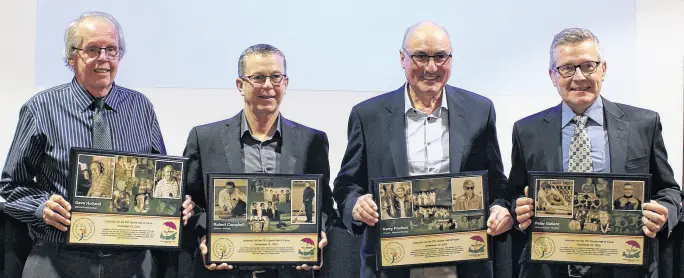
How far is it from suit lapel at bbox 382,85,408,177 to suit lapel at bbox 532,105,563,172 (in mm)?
605

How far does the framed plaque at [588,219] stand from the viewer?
3.22m

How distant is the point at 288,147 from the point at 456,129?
0.76 meters

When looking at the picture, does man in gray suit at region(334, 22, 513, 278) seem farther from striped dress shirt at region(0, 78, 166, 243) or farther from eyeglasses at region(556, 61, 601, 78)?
striped dress shirt at region(0, 78, 166, 243)

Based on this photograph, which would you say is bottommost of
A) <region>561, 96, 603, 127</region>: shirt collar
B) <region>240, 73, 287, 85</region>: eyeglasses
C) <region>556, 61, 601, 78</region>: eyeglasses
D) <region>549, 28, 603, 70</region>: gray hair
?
<region>561, 96, 603, 127</region>: shirt collar

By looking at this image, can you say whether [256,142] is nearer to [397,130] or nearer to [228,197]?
[228,197]

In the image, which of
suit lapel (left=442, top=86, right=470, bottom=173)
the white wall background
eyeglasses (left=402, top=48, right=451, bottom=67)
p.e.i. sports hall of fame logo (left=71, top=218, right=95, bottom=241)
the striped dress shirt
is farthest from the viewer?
the white wall background

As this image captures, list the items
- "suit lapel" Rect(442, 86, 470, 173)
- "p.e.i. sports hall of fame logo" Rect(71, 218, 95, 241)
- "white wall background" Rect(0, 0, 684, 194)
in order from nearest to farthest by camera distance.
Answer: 1. "p.e.i. sports hall of fame logo" Rect(71, 218, 95, 241)
2. "suit lapel" Rect(442, 86, 470, 173)
3. "white wall background" Rect(0, 0, 684, 194)

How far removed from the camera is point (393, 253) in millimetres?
3281

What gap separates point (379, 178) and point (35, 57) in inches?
90.9

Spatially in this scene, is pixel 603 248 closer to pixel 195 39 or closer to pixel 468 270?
pixel 468 270

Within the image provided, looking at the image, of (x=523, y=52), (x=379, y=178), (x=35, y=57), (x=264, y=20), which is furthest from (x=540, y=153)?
(x=35, y=57)

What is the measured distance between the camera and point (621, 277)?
3289mm

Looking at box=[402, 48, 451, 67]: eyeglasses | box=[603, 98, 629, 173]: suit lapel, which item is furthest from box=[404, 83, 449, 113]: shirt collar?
box=[603, 98, 629, 173]: suit lapel

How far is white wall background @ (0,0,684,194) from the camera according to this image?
4395 mm
